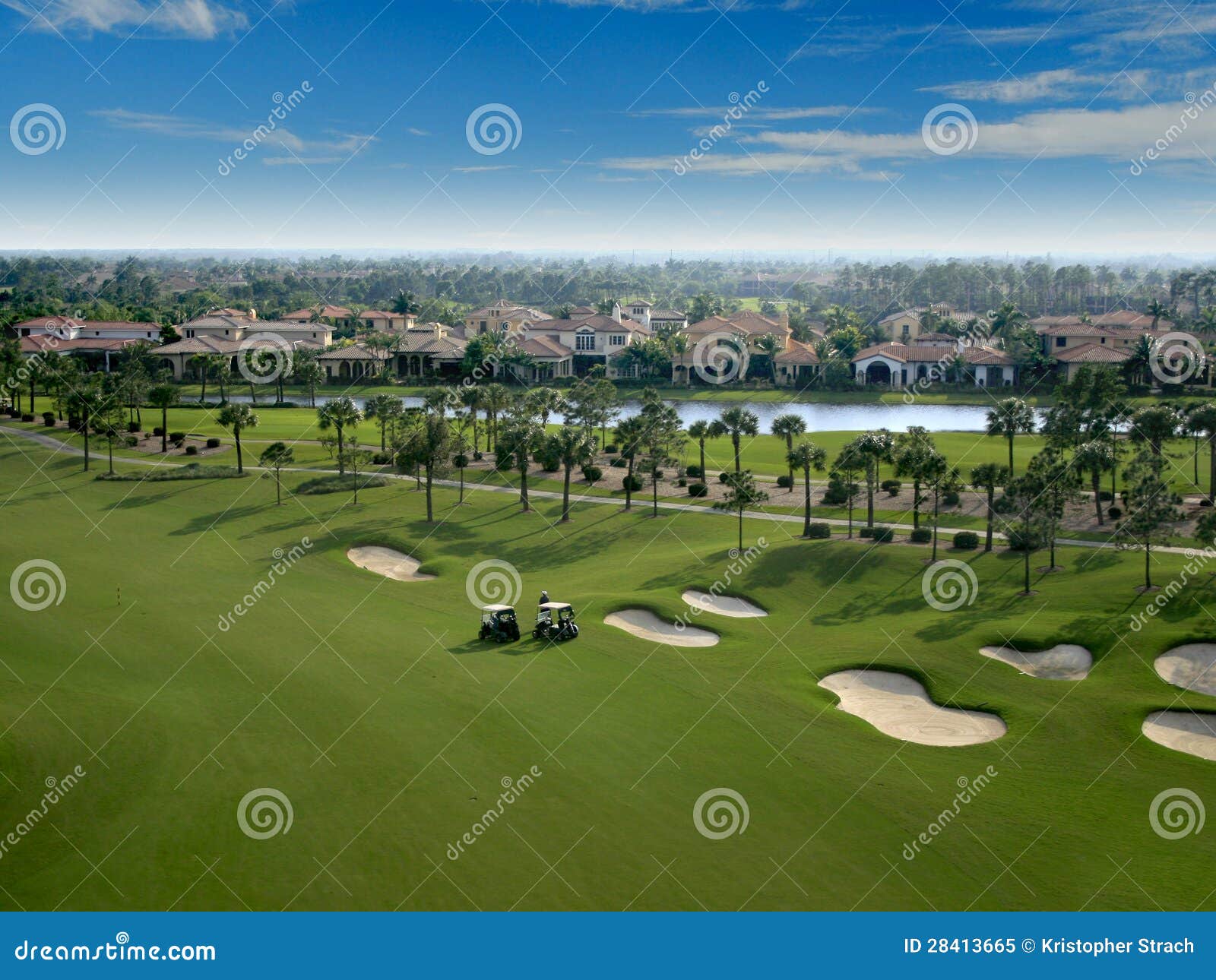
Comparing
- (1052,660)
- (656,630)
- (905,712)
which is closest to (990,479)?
(1052,660)

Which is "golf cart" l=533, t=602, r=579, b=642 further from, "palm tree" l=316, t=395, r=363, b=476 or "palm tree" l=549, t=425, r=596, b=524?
"palm tree" l=316, t=395, r=363, b=476

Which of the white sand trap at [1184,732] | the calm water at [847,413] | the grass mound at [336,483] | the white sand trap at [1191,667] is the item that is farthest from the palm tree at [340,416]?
the white sand trap at [1184,732]

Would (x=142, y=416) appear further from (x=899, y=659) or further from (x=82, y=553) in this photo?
(x=899, y=659)

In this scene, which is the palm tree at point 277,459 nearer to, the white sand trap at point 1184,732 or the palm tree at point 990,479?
the palm tree at point 990,479

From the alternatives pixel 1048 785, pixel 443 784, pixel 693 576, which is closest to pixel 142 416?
pixel 693 576

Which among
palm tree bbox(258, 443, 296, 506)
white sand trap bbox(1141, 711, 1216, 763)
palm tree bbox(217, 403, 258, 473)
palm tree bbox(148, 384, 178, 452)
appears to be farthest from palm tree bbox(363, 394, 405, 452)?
white sand trap bbox(1141, 711, 1216, 763)

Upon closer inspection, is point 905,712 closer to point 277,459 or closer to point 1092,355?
point 277,459
